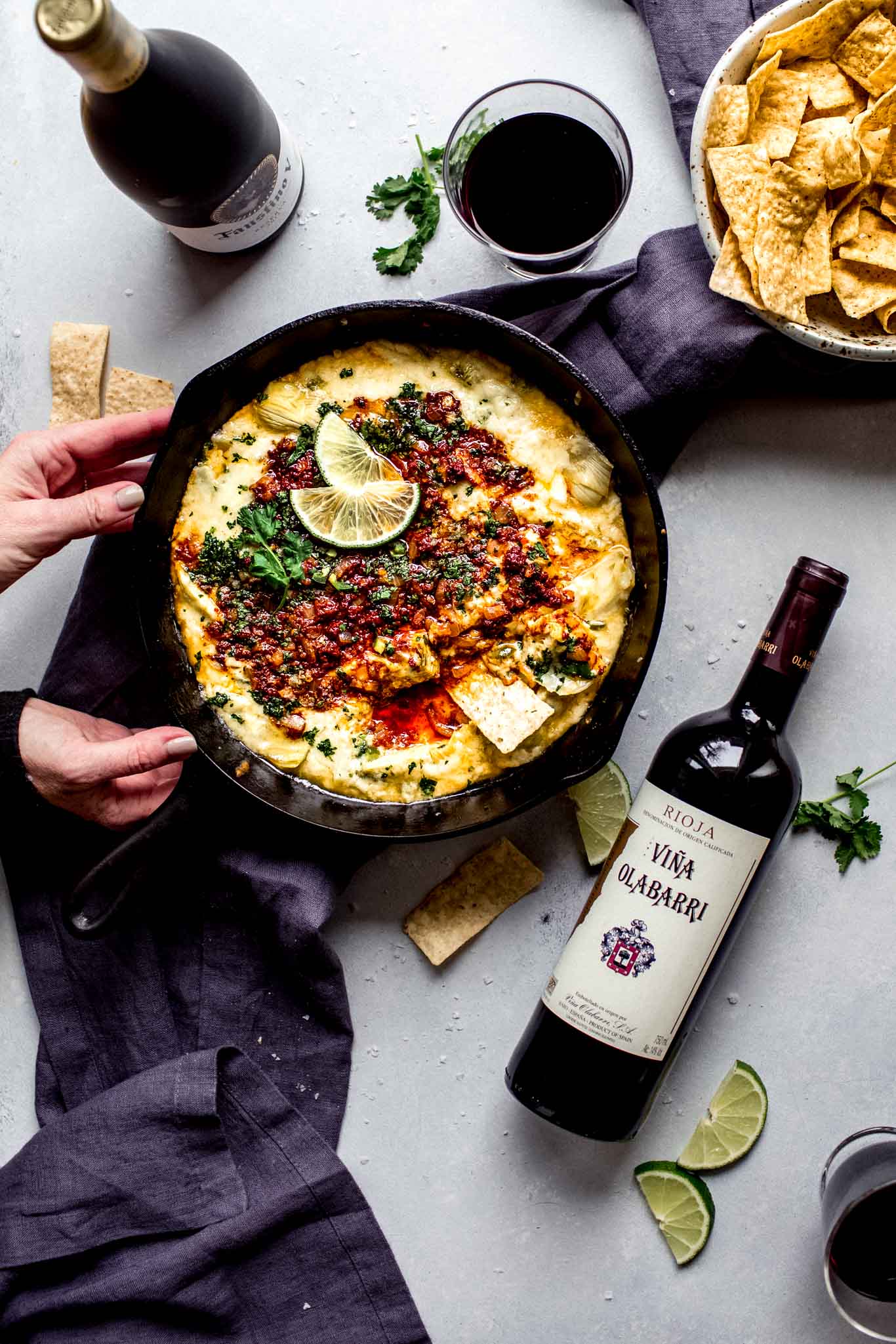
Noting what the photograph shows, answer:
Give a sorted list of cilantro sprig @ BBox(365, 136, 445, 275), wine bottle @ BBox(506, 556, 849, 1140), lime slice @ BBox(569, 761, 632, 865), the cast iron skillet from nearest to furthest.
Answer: wine bottle @ BBox(506, 556, 849, 1140), the cast iron skillet, lime slice @ BBox(569, 761, 632, 865), cilantro sprig @ BBox(365, 136, 445, 275)

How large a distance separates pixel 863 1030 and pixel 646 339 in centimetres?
212

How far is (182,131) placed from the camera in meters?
2.68

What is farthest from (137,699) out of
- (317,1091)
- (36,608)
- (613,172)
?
(613,172)

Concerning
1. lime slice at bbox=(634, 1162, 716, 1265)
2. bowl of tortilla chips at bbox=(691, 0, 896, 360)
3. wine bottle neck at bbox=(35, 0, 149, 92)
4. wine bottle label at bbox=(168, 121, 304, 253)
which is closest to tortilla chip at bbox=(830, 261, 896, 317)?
bowl of tortilla chips at bbox=(691, 0, 896, 360)

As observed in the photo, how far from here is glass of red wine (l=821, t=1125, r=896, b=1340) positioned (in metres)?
2.71

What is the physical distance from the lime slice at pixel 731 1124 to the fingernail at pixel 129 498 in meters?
2.35

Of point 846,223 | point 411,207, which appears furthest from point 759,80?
point 411,207

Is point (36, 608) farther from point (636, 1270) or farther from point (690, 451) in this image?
point (636, 1270)

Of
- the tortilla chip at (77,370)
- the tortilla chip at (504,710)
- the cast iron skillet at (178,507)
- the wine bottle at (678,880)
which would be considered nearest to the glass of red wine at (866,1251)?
the wine bottle at (678,880)

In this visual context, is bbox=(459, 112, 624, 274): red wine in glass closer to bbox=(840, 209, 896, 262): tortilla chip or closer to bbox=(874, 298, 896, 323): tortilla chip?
bbox=(840, 209, 896, 262): tortilla chip

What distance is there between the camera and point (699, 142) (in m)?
2.88

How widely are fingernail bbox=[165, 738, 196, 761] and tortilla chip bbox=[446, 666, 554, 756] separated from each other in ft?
2.39

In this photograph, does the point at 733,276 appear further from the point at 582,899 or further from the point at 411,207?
the point at 582,899

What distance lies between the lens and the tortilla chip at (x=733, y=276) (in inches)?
112
